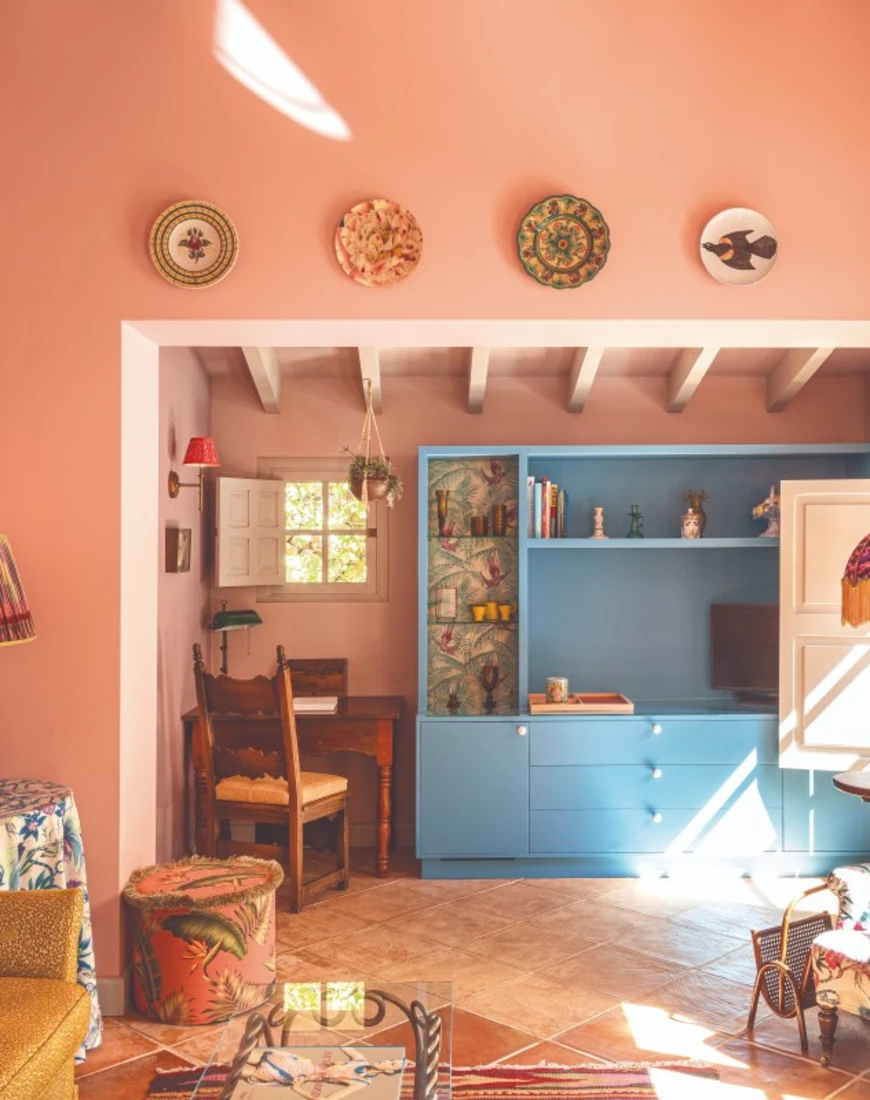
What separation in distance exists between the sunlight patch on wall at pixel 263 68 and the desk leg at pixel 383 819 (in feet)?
9.69

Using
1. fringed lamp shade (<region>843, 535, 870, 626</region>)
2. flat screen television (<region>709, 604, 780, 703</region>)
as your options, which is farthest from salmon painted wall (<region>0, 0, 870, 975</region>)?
flat screen television (<region>709, 604, 780, 703</region>)

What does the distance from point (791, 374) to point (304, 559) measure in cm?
265

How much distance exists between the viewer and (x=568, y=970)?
405 cm

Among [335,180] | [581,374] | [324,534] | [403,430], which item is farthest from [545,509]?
[335,180]

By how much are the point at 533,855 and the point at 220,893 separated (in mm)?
2046

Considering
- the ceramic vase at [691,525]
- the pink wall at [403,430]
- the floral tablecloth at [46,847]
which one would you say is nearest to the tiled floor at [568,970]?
the floral tablecloth at [46,847]

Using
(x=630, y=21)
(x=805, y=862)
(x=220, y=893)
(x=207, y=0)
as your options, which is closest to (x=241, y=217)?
(x=207, y=0)

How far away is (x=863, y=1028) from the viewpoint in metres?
3.57

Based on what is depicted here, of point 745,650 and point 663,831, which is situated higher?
point 745,650

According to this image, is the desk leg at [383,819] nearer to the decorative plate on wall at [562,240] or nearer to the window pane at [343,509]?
the window pane at [343,509]

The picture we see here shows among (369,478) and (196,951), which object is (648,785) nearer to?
(369,478)

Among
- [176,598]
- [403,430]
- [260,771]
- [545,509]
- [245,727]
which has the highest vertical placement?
[403,430]

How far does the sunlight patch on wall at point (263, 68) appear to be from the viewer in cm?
361

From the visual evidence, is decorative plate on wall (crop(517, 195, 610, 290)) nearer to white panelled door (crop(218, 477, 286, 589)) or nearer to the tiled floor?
the tiled floor
